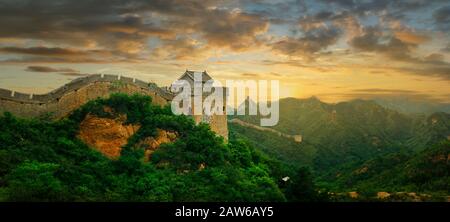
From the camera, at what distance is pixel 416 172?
112 ft

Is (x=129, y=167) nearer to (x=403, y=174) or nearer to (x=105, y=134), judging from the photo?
(x=105, y=134)

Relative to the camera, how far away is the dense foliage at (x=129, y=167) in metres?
13.4

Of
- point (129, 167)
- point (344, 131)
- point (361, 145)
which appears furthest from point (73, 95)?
point (344, 131)

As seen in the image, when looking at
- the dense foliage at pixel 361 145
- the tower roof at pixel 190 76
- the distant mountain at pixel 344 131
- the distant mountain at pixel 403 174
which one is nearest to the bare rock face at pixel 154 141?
the tower roof at pixel 190 76

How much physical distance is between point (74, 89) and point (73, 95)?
8.5 inches

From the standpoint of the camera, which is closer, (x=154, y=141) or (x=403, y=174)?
(x=154, y=141)

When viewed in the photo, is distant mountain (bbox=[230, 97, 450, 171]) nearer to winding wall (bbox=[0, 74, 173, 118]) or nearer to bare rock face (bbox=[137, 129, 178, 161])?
winding wall (bbox=[0, 74, 173, 118])

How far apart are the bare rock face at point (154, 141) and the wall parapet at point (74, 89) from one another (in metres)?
2.72

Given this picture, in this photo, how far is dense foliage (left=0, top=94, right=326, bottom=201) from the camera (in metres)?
13.4

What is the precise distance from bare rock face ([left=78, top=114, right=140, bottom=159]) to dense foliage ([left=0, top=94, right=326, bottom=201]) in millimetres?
237

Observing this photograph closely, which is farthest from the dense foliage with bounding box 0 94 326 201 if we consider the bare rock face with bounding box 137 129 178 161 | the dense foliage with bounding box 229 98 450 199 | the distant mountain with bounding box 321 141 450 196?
the distant mountain with bounding box 321 141 450 196

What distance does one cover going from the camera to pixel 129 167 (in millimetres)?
16125

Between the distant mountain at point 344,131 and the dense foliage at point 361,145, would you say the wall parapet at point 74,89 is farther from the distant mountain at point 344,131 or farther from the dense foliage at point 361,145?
the distant mountain at point 344,131
